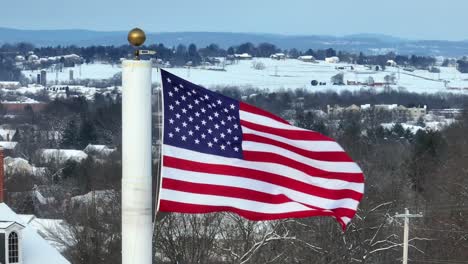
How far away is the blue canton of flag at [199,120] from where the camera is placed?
1249 centimetres

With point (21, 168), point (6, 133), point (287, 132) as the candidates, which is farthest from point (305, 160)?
point (6, 133)

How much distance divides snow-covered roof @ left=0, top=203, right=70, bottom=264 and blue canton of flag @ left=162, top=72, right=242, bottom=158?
60.5ft

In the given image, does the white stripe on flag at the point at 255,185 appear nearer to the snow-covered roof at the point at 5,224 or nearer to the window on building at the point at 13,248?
the snow-covered roof at the point at 5,224

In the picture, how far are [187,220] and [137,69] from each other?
35.9 meters

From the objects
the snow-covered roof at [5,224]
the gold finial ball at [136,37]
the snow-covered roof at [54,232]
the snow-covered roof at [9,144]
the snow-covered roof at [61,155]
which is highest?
the gold finial ball at [136,37]

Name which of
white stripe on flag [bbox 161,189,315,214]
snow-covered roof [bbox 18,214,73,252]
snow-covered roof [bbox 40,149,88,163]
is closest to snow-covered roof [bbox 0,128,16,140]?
snow-covered roof [bbox 40,149,88,163]

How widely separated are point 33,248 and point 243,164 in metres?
19.7

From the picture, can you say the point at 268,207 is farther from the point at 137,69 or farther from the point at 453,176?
the point at 453,176

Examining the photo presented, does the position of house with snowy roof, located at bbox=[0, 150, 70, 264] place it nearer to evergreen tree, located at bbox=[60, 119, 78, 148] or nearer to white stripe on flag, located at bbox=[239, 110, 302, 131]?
white stripe on flag, located at bbox=[239, 110, 302, 131]

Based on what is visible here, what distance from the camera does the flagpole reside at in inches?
459

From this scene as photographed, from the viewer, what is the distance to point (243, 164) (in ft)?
42.2

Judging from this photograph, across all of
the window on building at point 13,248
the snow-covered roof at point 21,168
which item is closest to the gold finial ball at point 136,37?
the window on building at point 13,248

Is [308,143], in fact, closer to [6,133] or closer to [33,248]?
[33,248]

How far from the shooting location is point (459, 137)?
92000 millimetres
